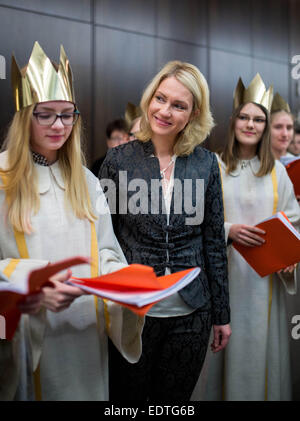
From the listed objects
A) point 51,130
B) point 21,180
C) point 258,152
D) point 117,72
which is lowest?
point 21,180

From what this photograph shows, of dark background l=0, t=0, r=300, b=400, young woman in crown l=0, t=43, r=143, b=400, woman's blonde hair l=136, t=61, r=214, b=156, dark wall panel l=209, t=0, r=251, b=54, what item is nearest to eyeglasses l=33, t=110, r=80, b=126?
young woman in crown l=0, t=43, r=143, b=400

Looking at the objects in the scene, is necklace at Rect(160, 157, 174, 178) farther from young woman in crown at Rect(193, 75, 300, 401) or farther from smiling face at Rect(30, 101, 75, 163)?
young woman in crown at Rect(193, 75, 300, 401)

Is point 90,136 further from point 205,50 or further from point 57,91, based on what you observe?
point 57,91

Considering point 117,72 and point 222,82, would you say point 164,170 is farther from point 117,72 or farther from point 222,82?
point 222,82

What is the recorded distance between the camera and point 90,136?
160 inches

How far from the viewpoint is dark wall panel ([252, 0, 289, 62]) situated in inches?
199

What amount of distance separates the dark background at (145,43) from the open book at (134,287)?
6.33 ft

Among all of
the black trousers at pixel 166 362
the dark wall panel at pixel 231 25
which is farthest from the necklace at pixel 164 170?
the dark wall panel at pixel 231 25

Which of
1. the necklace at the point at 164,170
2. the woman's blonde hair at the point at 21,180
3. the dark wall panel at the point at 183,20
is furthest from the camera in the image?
the dark wall panel at the point at 183,20

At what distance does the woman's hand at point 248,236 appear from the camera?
2158 mm

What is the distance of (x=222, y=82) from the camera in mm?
4891

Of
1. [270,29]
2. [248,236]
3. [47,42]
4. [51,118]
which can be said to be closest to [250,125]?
[248,236]

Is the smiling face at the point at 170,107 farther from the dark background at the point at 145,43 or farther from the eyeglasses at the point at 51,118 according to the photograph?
the dark background at the point at 145,43

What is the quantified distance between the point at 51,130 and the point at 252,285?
1509mm
